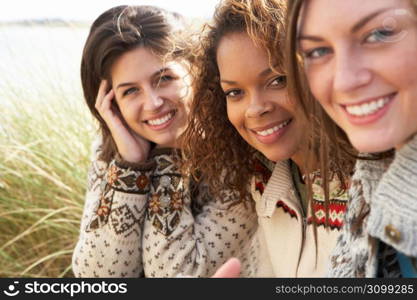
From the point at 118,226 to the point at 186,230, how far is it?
0.33 m

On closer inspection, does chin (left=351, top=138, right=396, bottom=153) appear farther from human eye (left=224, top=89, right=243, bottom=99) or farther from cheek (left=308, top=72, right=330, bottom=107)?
human eye (left=224, top=89, right=243, bottom=99)

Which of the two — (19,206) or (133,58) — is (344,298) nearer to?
(133,58)

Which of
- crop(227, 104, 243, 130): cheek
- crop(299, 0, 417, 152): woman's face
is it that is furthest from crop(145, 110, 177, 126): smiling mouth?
crop(299, 0, 417, 152): woman's face

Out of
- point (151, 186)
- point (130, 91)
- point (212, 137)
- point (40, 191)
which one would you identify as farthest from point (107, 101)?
point (40, 191)

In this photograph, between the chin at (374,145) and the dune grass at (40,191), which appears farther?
the dune grass at (40,191)

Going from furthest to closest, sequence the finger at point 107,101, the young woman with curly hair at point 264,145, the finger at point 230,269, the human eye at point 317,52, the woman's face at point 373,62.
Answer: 1. the finger at point 107,101
2. the young woman with curly hair at point 264,145
3. the finger at point 230,269
4. the human eye at point 317,52
5. the woman's face at point 373,62

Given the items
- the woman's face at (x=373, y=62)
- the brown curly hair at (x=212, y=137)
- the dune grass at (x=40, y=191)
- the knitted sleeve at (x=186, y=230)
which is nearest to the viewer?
the woman's face at (x=373, y=62)

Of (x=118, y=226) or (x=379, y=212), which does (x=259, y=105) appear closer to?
(x=379, y=212)

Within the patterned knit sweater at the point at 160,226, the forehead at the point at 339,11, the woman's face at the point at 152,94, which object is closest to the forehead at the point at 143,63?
the woman's face at the point at 152,94

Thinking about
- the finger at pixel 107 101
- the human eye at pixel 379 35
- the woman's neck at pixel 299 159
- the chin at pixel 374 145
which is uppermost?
the finger at pixel 107 101

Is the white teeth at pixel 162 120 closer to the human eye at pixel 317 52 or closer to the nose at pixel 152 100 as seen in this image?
the nose at pixel 152 100

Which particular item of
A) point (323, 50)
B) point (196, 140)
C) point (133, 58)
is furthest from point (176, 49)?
point (323, 50)

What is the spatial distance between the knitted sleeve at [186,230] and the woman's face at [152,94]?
0.59 feet

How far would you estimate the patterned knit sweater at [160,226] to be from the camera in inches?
119
